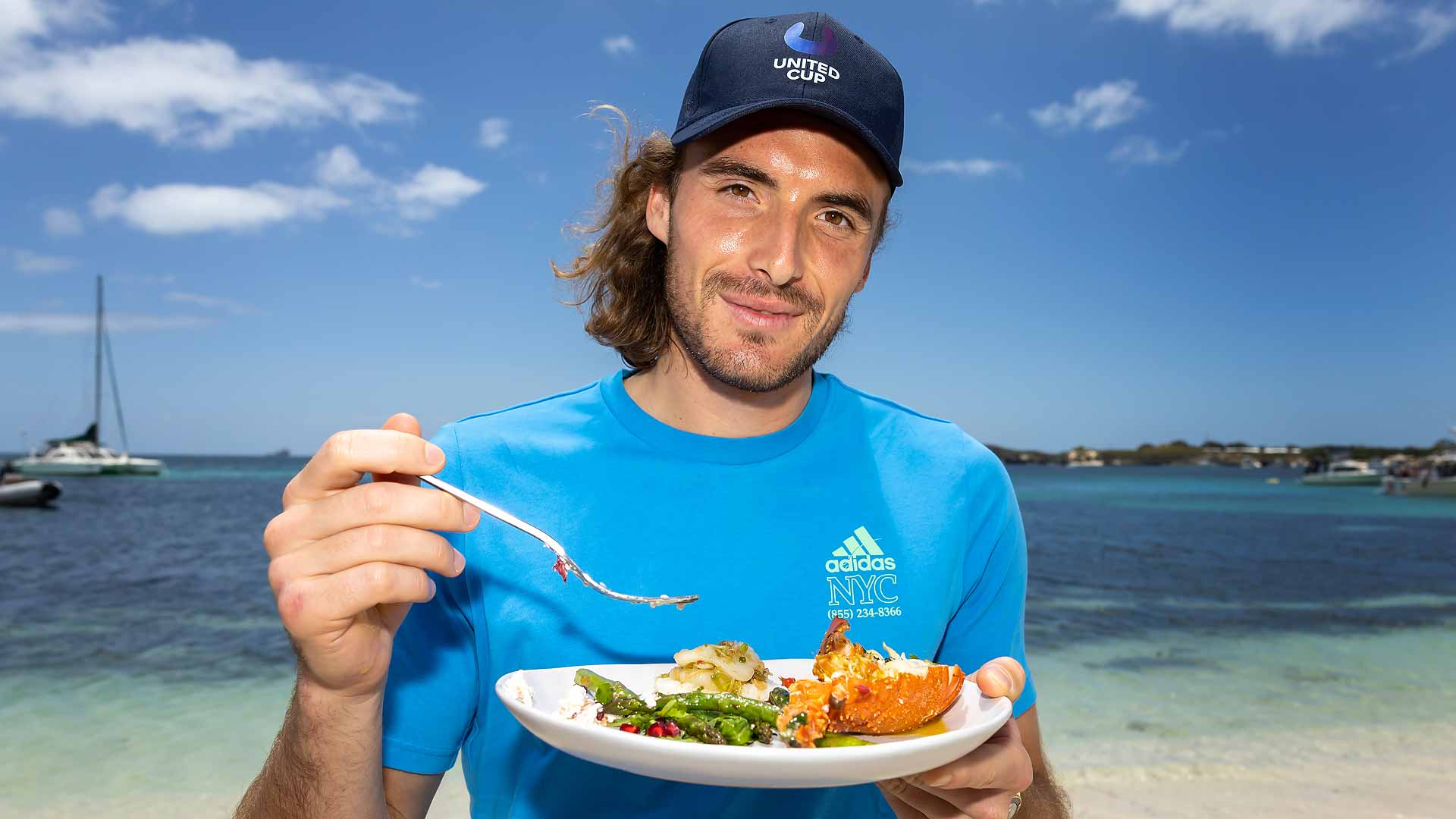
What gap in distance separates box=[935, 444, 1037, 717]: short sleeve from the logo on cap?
47.6 inches

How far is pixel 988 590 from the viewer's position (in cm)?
242

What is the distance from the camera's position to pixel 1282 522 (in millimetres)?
37781

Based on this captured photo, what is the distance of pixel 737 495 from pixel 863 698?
85cm

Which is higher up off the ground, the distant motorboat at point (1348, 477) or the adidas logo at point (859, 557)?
the adidas logo at point (859, 557)

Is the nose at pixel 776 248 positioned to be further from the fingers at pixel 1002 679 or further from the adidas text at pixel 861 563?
the fingers at pixel 1002 679

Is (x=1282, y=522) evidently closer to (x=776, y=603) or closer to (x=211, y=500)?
(x=776, y=603)

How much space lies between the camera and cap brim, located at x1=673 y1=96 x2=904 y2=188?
87.2 inches

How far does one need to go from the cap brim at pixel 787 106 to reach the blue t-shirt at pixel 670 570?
2.37ft

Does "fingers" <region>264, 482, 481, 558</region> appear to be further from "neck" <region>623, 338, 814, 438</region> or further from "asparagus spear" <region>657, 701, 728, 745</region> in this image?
"neck" <region>623, 338, 814, 438</region>

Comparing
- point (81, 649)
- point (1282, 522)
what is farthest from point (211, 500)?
point (1282, 522)

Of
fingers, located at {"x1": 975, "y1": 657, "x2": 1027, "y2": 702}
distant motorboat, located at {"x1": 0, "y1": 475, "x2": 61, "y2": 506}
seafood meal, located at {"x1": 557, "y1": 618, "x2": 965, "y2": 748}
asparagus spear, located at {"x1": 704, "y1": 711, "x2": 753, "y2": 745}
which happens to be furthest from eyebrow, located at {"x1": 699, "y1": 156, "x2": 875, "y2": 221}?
distant motorboat, located at {"x1": 0, "y1": 475, "x2": 61, "y2": 506}

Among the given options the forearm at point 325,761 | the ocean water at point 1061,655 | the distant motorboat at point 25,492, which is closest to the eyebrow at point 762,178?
the forearm at point 325,761

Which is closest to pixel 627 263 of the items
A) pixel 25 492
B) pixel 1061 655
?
pixel 1061 655

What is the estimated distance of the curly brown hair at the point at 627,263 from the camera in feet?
10.3
